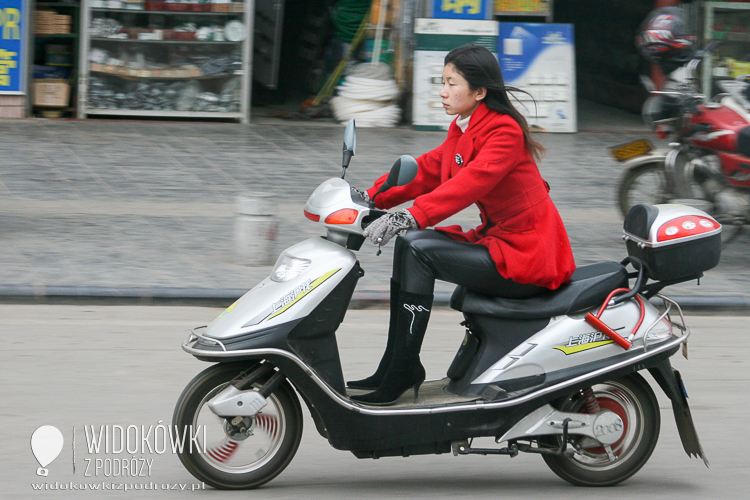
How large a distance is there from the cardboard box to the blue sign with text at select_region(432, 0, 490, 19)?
507 centimetres

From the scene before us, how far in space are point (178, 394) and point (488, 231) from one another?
183cm

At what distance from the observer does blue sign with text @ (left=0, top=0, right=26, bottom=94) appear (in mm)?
12953

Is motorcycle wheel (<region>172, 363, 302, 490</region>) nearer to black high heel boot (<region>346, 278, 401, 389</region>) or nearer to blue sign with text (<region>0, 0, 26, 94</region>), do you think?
black high heel boot (<region>346, 278, 401, 389</region>)

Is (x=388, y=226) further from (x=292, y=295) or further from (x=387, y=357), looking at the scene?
(x=387, y=357)

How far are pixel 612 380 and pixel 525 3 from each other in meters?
11.1

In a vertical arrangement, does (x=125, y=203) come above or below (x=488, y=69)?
below

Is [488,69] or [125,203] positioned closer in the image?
[488,69]

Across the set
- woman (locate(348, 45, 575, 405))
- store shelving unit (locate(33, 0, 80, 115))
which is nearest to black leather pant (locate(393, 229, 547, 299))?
woman (locate(348, 45, 575, 405))

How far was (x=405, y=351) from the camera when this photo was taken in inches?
153

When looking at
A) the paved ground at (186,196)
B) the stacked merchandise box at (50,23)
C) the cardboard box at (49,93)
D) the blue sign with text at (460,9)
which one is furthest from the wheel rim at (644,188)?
the stacked merchandise box at (50,23)

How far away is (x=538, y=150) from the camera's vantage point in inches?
155

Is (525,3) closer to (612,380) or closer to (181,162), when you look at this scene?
(181,162)

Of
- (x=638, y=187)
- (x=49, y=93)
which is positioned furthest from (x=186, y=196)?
(x=49, y=93)

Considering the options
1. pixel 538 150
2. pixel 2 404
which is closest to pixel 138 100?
pixel 2 404
